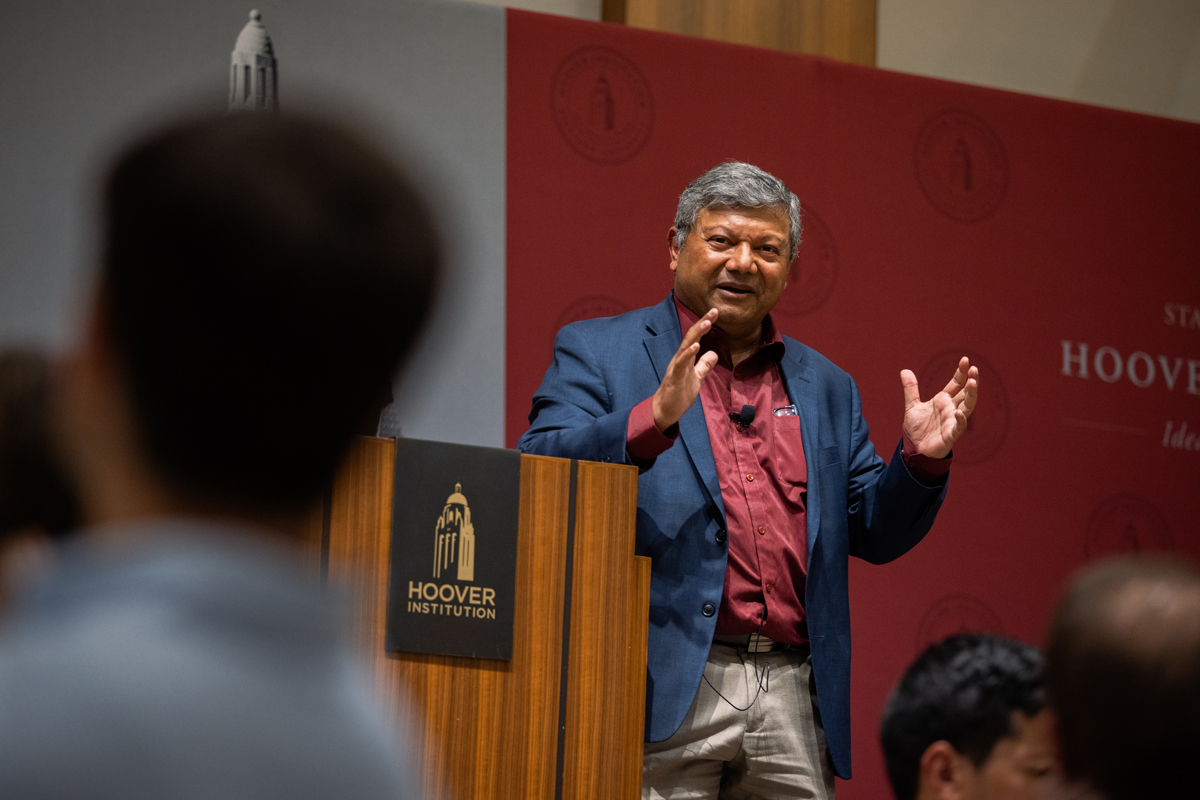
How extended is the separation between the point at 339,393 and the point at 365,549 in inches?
53.9

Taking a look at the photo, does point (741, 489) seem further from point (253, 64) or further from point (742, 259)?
point (253, 64)

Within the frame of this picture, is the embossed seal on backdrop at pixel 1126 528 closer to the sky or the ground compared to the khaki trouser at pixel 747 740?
closer to the sky

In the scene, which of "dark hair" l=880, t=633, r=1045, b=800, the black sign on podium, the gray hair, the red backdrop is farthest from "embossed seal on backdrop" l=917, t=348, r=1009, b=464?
"dark hair" l=880, t=633, r=1045, b=800

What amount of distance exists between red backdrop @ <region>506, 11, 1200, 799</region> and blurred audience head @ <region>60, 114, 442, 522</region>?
10.3 ft

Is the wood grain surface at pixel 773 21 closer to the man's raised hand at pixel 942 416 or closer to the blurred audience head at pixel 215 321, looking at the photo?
the man's raised hand at pixel 942 416

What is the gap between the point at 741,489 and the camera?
2.52m

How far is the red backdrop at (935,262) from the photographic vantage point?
159 inches

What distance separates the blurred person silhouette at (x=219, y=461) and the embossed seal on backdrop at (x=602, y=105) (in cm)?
338

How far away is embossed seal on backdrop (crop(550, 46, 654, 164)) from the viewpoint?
159 inches

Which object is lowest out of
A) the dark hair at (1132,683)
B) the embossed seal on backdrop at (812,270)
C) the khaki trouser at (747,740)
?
the khaki trouser at (747,740)

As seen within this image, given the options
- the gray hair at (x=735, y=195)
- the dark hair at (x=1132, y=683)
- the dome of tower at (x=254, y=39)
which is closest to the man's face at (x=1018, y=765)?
the dark hair at (x=1132, y=683)

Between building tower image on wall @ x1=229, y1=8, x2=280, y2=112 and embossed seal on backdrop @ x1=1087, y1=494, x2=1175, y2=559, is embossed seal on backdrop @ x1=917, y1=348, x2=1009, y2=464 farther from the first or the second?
building tower image on wall @ x1=229, y1=8, x2=280, y2=112

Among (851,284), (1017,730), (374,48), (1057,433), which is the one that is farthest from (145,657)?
(1057,433)

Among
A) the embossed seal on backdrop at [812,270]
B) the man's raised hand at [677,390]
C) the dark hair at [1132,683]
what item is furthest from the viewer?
the embossed seal on backdrop at [812,270]
